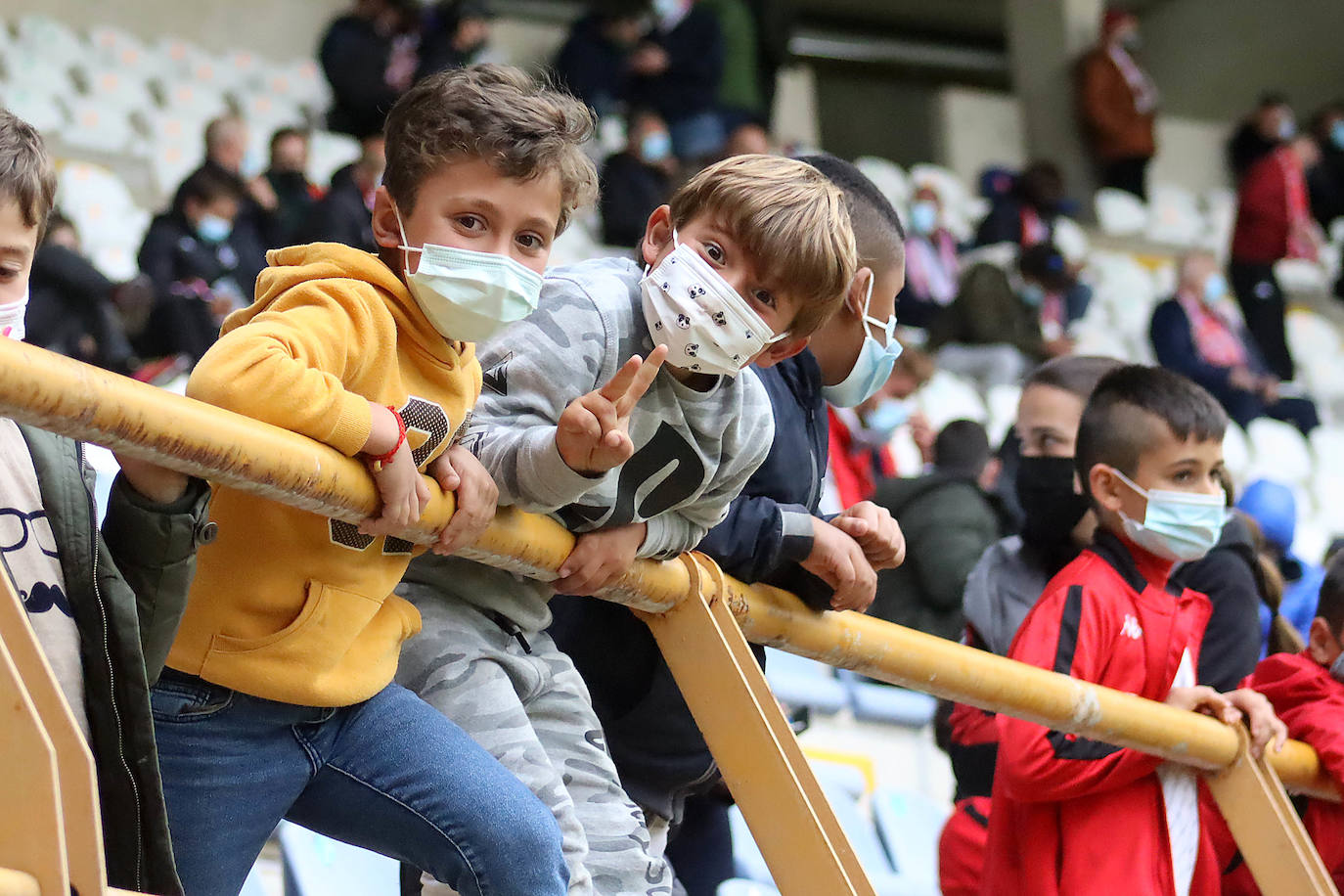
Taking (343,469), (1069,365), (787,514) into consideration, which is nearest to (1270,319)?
(1069,365)

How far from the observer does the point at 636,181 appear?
869cm

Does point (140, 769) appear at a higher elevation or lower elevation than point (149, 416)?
lower

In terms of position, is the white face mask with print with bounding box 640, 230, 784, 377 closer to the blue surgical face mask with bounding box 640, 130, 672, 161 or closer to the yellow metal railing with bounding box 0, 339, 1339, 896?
A: the yellow metal railing with bounding box 0, 339, 1339, 896

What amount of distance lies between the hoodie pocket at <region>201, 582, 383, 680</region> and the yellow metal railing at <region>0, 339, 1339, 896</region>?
0.12 meters

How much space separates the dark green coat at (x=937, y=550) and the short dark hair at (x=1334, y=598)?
4.64 ft

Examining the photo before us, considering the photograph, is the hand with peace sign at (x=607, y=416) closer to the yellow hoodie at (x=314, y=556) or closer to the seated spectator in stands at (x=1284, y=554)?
the yellow hoodie at (x=314, y=556)

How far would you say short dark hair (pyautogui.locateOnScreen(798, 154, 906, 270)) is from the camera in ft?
7.80

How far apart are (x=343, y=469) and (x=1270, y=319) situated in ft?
34.5

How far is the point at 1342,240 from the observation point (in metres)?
12.5

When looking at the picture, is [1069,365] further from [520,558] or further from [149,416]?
[149,416]

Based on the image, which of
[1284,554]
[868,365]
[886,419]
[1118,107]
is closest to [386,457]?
[868,365]

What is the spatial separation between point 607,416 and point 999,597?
1.57m

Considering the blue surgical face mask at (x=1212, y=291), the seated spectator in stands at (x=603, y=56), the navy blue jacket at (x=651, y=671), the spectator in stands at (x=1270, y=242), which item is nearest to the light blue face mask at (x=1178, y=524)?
the navy blue jacket at (x=651, y=671)

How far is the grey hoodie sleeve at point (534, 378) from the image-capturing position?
167 centimetres
